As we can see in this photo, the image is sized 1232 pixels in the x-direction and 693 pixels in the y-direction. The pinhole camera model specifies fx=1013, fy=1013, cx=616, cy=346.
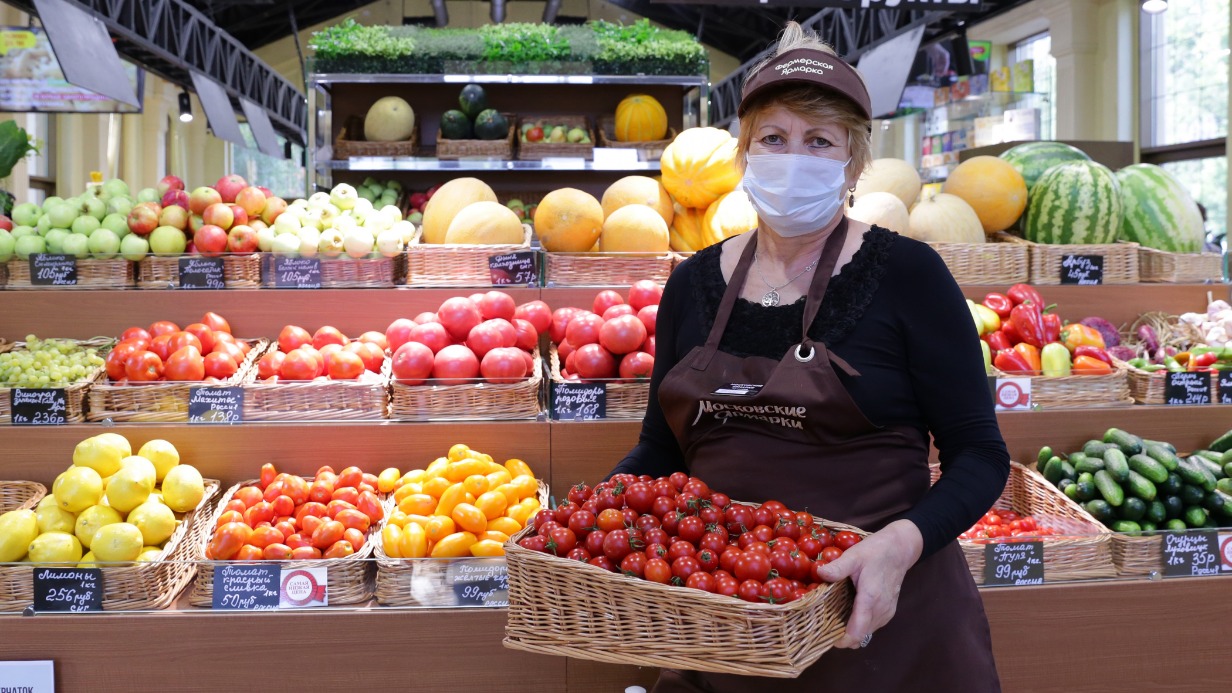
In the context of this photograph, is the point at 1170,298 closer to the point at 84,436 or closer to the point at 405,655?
the point at 405,655

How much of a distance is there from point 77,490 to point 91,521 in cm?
8

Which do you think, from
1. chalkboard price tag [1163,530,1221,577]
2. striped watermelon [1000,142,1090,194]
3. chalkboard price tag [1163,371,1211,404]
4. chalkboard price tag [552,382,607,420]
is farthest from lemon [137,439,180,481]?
striped watermelon [1000,142,1090,194]

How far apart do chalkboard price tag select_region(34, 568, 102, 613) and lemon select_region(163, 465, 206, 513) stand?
260 millimetres

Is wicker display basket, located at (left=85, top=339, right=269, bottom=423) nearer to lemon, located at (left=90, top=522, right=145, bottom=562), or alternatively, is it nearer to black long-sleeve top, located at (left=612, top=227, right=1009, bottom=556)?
lemon, located at (left=90, top=522, right=145, bottom=562)

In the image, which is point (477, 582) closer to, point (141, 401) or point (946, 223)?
point (141, 401)

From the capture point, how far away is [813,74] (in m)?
1.55

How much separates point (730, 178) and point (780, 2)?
6.55 feet

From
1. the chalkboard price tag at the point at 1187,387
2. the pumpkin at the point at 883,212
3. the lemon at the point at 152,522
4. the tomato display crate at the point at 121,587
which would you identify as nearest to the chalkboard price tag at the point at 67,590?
the tomato display crate at the point at 121,587

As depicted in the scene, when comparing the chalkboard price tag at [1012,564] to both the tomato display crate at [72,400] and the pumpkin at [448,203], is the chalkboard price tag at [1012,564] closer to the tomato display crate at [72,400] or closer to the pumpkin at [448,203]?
the pumpkin at [448,203]

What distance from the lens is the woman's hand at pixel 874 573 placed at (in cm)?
137

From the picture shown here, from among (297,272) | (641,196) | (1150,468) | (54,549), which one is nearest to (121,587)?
(54,549)

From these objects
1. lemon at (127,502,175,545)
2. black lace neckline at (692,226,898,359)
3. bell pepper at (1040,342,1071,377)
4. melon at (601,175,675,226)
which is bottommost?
lemon at (127,502,175,545)

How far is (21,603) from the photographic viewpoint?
7.16 ft

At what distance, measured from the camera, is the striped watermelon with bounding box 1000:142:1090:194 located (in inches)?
142
